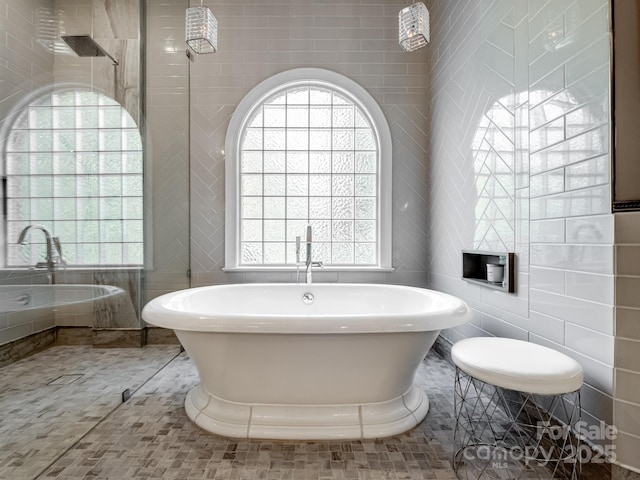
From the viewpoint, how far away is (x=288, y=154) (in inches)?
119

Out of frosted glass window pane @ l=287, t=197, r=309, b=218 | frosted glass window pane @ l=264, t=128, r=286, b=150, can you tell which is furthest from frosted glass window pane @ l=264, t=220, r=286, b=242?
frosted glass window pane @ l=264, t=128, r=286, b=150

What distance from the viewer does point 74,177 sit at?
5.39ft

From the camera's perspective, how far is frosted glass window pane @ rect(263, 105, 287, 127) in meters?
3.00

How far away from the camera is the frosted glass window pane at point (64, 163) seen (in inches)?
59.7

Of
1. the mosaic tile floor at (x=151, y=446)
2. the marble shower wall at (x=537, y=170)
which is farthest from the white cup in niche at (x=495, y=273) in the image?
the mosaic tile floor at (x=151, y=446)

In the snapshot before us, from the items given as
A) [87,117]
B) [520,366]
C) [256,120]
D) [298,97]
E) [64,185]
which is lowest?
[520,366]

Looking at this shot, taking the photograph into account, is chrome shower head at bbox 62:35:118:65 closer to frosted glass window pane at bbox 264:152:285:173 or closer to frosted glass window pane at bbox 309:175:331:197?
frosted glass window pane at bbox 264:152:285:173

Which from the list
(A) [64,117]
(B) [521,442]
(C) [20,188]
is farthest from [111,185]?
(B) [521,442]

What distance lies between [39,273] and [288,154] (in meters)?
2.01

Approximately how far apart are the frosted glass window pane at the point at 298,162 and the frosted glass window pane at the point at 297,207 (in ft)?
0.81

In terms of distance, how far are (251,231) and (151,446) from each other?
181cm

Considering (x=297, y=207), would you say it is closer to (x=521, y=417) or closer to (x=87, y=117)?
(x=87, y=117)

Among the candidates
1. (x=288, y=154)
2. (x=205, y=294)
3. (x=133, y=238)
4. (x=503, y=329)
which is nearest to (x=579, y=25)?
(x=503, y=329)

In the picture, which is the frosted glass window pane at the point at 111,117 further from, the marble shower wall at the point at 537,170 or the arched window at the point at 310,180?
the marble shower wall at the point at 537,170
